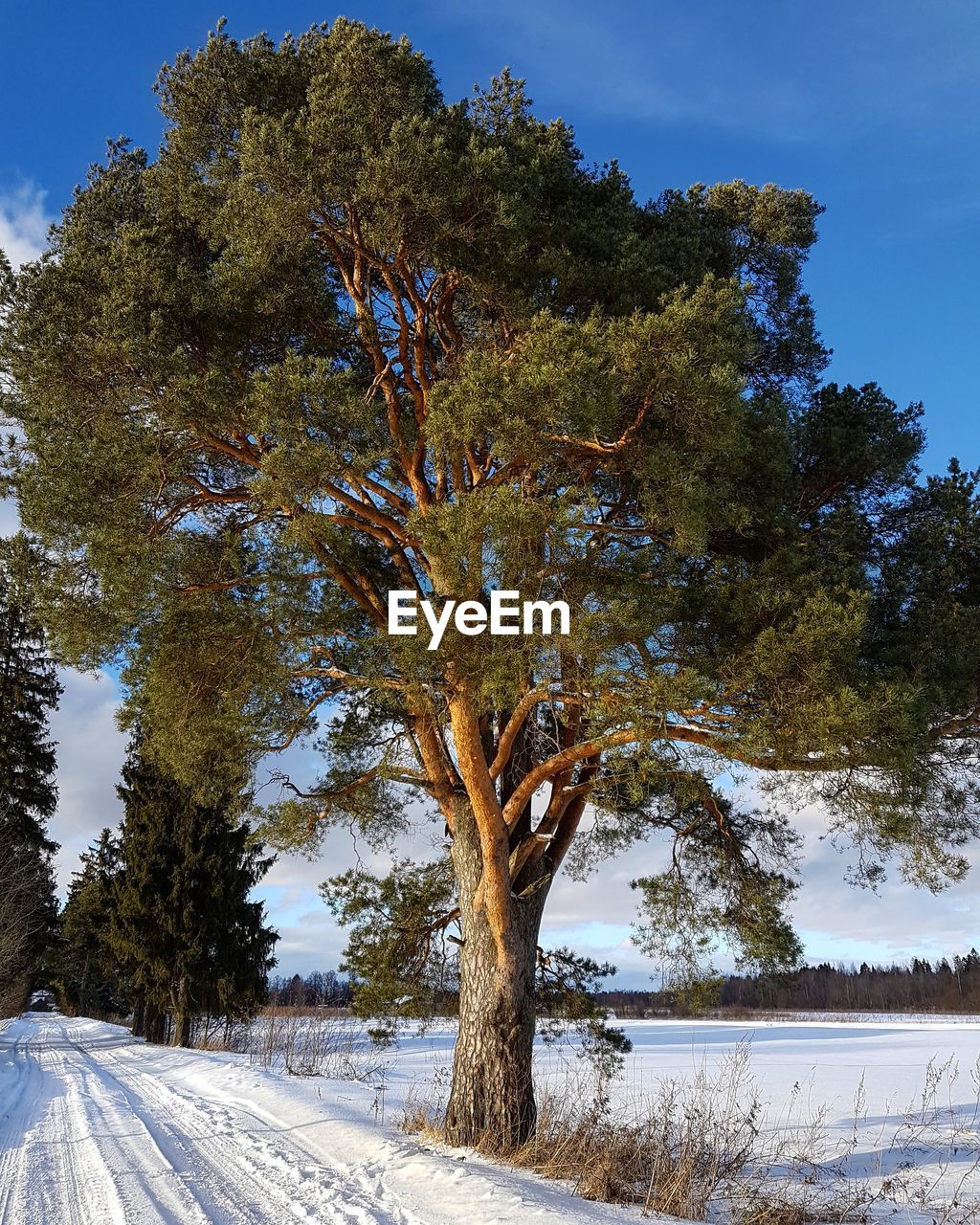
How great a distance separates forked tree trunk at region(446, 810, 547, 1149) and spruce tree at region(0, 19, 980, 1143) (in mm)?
31

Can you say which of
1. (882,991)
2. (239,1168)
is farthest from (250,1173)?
(882,991)

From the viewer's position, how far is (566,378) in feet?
20.3

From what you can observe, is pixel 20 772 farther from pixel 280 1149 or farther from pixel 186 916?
pixel 280 1149

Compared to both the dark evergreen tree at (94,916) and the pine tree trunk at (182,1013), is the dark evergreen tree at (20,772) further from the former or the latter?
the pine tree trunk at (182,1013)

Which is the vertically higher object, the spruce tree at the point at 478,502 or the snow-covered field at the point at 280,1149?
the spruce tree at the point at 478,502

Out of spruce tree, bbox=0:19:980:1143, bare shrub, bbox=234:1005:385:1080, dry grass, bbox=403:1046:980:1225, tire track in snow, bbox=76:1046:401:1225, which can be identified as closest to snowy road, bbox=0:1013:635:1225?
tire track in snow, bbox=76:1046:401:1225

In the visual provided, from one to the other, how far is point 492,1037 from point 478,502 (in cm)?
439

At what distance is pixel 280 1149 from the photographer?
644cm

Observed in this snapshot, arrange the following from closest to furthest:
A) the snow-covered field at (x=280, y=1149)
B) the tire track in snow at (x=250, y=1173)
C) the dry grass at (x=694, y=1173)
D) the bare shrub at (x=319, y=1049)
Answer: the tire track in snow at (x=250, y=1173) → the snow-covered field at (x=280, y=1149) → the dry grass at (x=694, y=1173) → the bare shrub at (x=319, y=1049)

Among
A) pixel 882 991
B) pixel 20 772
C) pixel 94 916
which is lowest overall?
pixel 882 991

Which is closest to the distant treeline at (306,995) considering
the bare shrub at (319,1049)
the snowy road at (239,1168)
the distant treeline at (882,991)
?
the bare shrub at (319,1049)

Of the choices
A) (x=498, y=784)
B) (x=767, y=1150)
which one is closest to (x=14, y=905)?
(x=498, y=784)

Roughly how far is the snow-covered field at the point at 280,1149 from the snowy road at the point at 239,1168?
18 mm

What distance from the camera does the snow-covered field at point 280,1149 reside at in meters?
4.93
